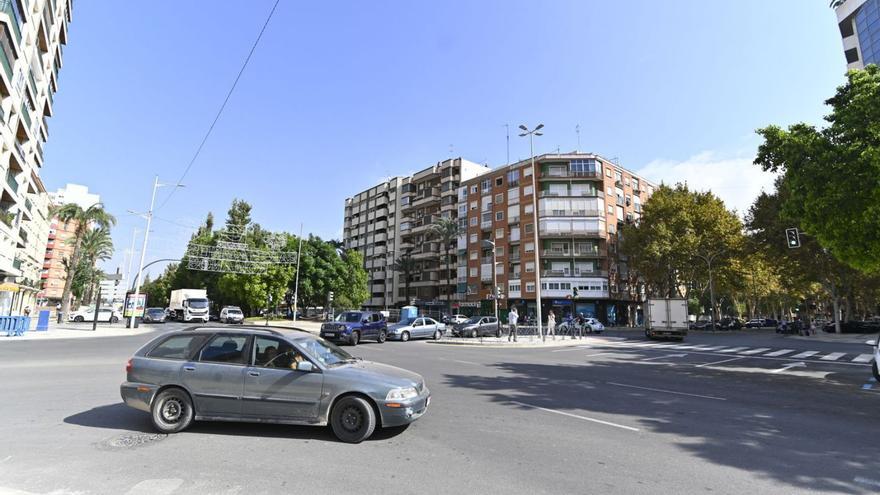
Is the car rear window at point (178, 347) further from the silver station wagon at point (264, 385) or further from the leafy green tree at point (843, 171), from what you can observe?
the leafy green tree at point (843, 171)

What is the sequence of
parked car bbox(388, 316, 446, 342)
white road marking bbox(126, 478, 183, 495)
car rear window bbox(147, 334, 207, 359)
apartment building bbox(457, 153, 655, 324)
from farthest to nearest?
apartment building bbox(457, 153, 655, 324) < parked car bbox(388, 316, 446, 342) < car rear window bbox(147, 334, 207, 359) < white road marking bbox(126, 478, 183, 495)

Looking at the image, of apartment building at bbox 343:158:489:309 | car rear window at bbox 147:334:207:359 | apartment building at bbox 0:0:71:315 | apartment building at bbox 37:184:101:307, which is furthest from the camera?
apartment building at bbox 37:184:101:307

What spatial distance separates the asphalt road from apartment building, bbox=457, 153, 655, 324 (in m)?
42.9

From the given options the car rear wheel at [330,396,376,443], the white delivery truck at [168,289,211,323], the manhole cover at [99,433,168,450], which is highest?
the white delivery truck at [168,289,211,323]

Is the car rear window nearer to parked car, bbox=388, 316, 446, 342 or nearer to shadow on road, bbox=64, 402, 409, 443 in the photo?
shadow on road, bbox=64, 402, 409, 443

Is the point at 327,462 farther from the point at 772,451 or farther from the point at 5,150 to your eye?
the point at 5,150

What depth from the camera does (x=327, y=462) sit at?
4762mm

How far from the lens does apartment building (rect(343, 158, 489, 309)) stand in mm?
69312

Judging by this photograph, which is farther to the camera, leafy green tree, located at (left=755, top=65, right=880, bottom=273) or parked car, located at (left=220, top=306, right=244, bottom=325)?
parked car, located at (left=220, top=306, right=244, bottom=325)

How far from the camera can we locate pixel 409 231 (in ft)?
246

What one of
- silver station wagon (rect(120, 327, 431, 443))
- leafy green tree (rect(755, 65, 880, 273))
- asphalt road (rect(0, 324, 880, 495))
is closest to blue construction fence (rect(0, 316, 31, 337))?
asphalt road (rect(0, 324, 880, 495))

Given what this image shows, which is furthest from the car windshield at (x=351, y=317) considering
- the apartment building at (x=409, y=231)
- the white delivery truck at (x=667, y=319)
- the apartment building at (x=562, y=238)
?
the apartment building at (x=409, y=231)

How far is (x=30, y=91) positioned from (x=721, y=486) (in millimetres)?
39826

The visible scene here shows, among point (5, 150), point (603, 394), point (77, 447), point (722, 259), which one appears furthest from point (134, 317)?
point (722, 259)
